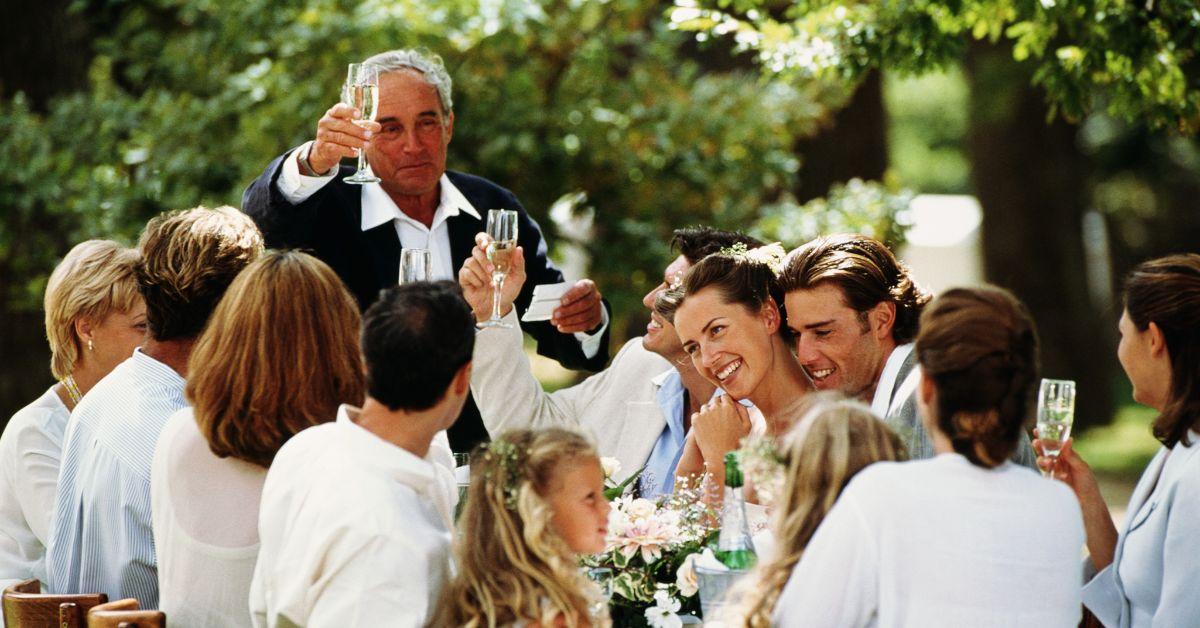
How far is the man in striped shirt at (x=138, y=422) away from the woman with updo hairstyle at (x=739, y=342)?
134 cm

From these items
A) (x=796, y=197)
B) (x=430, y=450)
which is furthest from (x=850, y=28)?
(x=796, y=197)

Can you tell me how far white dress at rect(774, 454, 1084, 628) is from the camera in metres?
2.69

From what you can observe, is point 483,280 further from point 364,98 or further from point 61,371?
point 61,371

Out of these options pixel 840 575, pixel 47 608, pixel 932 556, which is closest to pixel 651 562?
pixel 840 575

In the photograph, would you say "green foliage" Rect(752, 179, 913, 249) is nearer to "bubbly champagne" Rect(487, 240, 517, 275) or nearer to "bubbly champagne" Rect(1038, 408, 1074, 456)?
"bubbly champagne" Rect(487, 240, 517, 275)

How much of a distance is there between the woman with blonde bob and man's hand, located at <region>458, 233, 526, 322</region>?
3.45ft

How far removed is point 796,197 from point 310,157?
726cm

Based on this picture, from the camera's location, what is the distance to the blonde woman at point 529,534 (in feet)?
9.21

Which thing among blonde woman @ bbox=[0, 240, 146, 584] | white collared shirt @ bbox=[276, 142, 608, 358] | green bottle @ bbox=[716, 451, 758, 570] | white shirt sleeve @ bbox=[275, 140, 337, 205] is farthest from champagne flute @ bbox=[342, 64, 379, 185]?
green bottle @ bbox=[716, 451, 758, 570]

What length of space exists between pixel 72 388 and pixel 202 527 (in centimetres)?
138

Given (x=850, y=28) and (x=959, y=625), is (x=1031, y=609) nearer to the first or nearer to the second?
(x=959, y=625)

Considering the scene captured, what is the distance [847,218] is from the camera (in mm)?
8492

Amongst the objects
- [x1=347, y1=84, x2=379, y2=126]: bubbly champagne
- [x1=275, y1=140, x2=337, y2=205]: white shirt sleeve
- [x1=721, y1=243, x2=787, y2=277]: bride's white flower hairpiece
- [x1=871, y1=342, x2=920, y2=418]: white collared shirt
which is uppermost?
[x1=347, y1=84, x2=379, y2=126]: bubbly champagne

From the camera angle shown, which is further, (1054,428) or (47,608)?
(1054,428)
